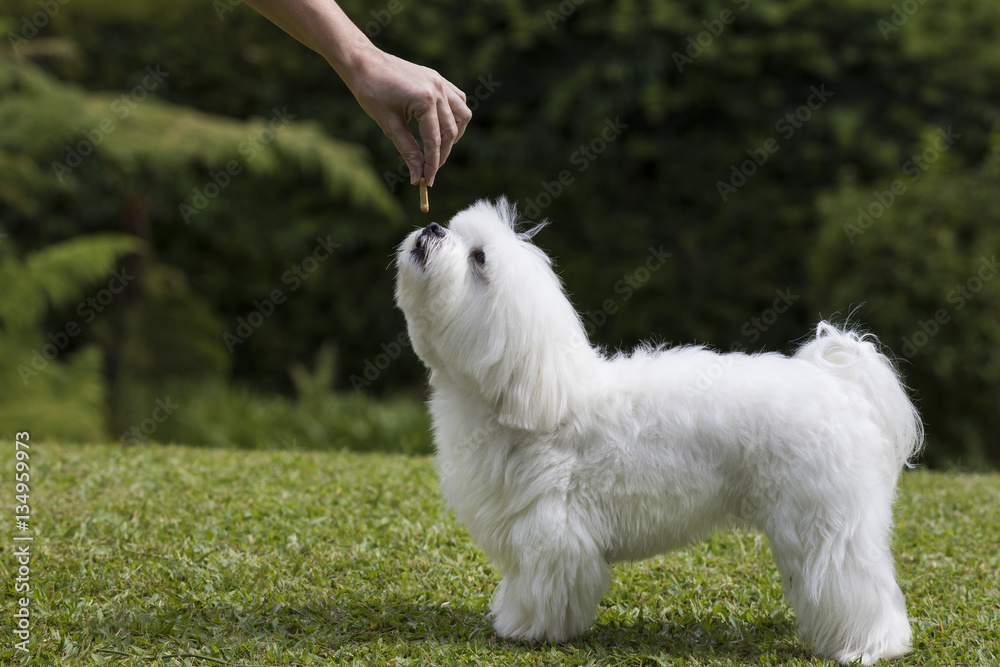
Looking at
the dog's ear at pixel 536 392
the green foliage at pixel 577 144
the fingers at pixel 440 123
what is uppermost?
the fingers at pixel 440 123

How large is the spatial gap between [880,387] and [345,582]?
2.26 m

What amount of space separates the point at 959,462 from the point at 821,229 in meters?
2.57

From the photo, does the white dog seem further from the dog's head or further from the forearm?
the forearm

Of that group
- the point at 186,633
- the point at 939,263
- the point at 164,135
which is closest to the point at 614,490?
the point at 186,633

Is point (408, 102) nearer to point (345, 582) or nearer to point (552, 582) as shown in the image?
point (552, 582)

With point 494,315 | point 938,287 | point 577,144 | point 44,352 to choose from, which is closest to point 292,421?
point 44,352

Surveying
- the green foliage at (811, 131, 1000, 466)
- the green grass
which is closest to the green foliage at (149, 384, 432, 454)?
Answer: the green grass

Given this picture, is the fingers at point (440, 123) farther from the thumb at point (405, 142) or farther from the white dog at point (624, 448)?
the white dog at point (624, 448)

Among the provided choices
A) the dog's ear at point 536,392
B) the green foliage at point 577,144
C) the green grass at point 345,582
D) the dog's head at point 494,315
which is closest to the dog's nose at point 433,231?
the dog's head at point 494,315

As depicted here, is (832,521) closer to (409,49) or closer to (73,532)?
(73,532)

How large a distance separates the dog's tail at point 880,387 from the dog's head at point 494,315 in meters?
0.94

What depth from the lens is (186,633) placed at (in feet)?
11.5

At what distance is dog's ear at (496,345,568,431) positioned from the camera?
3.26 meters

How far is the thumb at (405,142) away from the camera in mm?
3295
